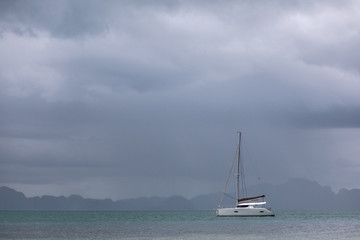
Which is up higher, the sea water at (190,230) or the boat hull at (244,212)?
the boat hull at (244,212)

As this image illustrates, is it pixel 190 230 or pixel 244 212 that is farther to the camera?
pixel 244 212

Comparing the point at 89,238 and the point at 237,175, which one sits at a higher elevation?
the point at 237,175

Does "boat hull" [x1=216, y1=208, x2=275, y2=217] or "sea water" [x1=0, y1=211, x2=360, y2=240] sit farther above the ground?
"boat hull" [x1=216, y1=208, x2=275, y2=217]

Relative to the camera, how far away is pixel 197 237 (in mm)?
63250

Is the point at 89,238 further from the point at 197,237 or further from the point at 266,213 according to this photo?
the point at 266,213

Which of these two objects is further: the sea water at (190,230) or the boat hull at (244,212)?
the boat hull at (244,212)

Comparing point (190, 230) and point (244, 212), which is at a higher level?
point (244, 212)

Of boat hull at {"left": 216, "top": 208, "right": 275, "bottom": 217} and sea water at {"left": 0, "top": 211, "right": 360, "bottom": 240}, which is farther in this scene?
boat hull at {"left": 216, "top": 208, "right": 275, "bottom": 217}

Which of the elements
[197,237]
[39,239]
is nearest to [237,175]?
[197,237]

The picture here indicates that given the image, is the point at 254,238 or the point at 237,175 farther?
the point at 237,175

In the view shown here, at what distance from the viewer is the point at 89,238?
203 feet

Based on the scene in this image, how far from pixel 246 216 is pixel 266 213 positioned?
266 inches

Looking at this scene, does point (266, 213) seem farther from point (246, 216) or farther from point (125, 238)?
point (125, 238)

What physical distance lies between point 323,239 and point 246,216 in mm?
55466
